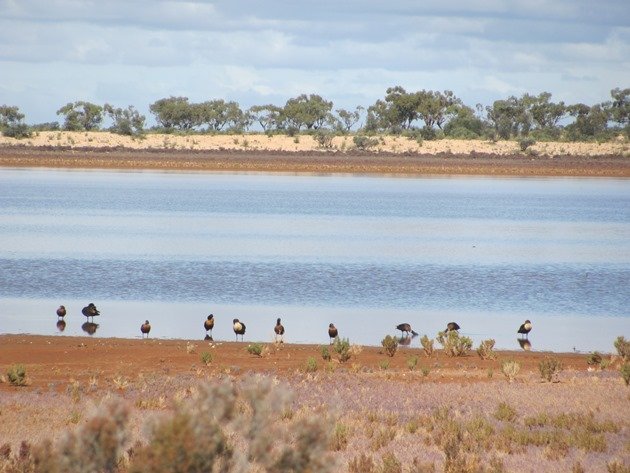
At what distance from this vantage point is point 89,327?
22.3 meters

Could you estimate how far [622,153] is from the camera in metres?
94.9

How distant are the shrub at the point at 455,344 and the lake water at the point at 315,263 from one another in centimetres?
162

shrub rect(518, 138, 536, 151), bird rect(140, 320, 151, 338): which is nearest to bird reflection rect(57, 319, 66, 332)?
bird rect(140, 320, 151, 338)

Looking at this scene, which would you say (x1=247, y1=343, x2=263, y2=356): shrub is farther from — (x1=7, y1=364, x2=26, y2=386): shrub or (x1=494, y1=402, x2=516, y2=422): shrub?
(x1=494, y1=402, x2=516, y2=422): shrub

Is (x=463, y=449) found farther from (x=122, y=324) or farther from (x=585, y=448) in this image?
(x=122, y=324)

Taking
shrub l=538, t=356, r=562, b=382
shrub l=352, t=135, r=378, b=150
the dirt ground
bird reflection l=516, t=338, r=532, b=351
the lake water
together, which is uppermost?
shrub l=352, t=135, r=378, b=150

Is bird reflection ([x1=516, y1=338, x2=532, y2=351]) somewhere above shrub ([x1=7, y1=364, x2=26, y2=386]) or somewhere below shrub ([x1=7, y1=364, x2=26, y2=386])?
below

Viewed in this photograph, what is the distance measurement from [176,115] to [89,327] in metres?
104

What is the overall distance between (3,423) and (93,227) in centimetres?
3148

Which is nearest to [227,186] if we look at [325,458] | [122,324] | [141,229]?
[141,229]

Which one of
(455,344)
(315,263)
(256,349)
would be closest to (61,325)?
(256,349)

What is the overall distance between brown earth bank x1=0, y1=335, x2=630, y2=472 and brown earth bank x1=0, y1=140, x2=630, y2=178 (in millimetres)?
66720

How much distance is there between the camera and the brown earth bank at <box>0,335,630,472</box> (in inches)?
466

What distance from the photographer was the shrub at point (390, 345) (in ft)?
62.7
